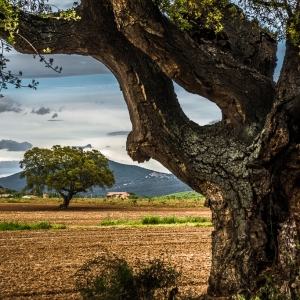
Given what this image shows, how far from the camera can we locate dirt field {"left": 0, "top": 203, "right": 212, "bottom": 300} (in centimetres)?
1072

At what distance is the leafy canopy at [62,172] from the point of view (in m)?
46.8

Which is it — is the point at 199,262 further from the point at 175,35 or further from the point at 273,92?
the point at 175,35

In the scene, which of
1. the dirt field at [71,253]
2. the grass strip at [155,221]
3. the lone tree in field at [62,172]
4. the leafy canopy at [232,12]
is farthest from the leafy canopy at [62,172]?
the leafy canopy at [232,12]

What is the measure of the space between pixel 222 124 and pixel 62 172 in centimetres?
3958

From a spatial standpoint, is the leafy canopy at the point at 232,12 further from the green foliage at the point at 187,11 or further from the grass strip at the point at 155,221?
the grass strip at the point at 155,221

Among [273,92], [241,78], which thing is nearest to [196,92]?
[241,78]

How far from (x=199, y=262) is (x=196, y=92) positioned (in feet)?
23.0

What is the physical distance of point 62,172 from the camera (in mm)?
46875

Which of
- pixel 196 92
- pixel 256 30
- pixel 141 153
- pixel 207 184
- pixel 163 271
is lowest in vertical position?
pixel 163 271

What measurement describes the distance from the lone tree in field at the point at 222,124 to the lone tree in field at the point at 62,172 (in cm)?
3868

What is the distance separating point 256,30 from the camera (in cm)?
905

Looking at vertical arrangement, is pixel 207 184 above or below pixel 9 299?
above

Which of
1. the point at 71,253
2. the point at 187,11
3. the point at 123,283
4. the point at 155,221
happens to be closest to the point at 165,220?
the point at 155,221

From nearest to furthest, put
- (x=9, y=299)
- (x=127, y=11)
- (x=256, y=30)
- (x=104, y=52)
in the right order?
(x=127, y=11), (x=104, y=52), (x=256, y=30), (x=9, y=299)
